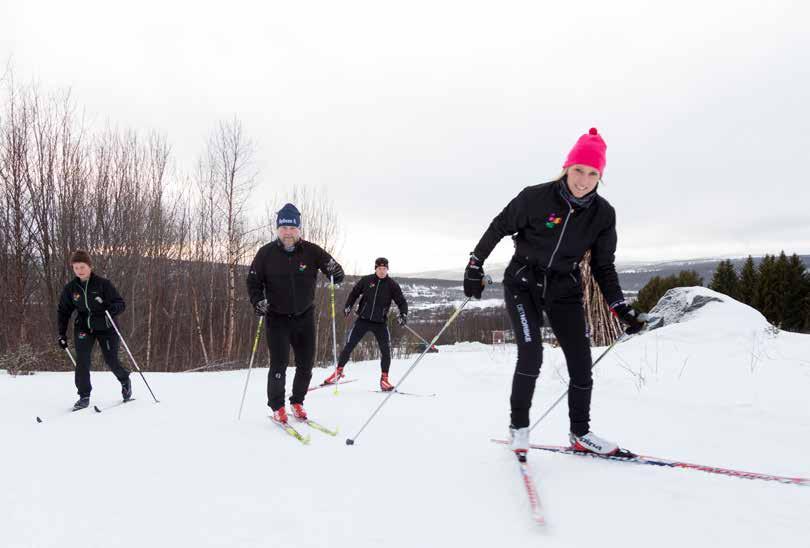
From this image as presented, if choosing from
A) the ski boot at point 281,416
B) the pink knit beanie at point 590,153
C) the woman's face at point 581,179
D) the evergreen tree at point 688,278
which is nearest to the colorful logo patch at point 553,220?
the woman's face at point 581,179

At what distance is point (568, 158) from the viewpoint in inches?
115

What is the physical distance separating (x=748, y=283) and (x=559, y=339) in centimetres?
5837

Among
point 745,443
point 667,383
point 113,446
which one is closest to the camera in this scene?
point 745,443

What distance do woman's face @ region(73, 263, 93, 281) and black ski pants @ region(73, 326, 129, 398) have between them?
0.63 meters

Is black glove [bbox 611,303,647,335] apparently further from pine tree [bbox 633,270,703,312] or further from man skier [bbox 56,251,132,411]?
pine tree [bbox 633,270,703,312]

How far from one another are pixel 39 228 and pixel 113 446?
13.7m

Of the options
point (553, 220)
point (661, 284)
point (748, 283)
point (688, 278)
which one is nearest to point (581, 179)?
point (553, 220)

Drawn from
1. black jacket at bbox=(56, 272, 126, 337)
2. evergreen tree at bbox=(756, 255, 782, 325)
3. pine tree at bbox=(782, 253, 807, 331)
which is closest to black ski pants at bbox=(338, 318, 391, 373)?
black jacket at bbox=(56, 272, 126, 337)

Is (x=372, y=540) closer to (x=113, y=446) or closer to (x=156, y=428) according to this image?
(x=113, y=446)

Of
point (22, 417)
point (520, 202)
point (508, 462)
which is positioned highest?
point (520, 202)

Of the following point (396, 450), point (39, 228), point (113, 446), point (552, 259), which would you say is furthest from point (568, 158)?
point (39, 228)

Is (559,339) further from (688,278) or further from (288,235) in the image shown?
(688,278)

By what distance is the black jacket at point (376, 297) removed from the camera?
7.58 m

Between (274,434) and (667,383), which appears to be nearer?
(274,434)
